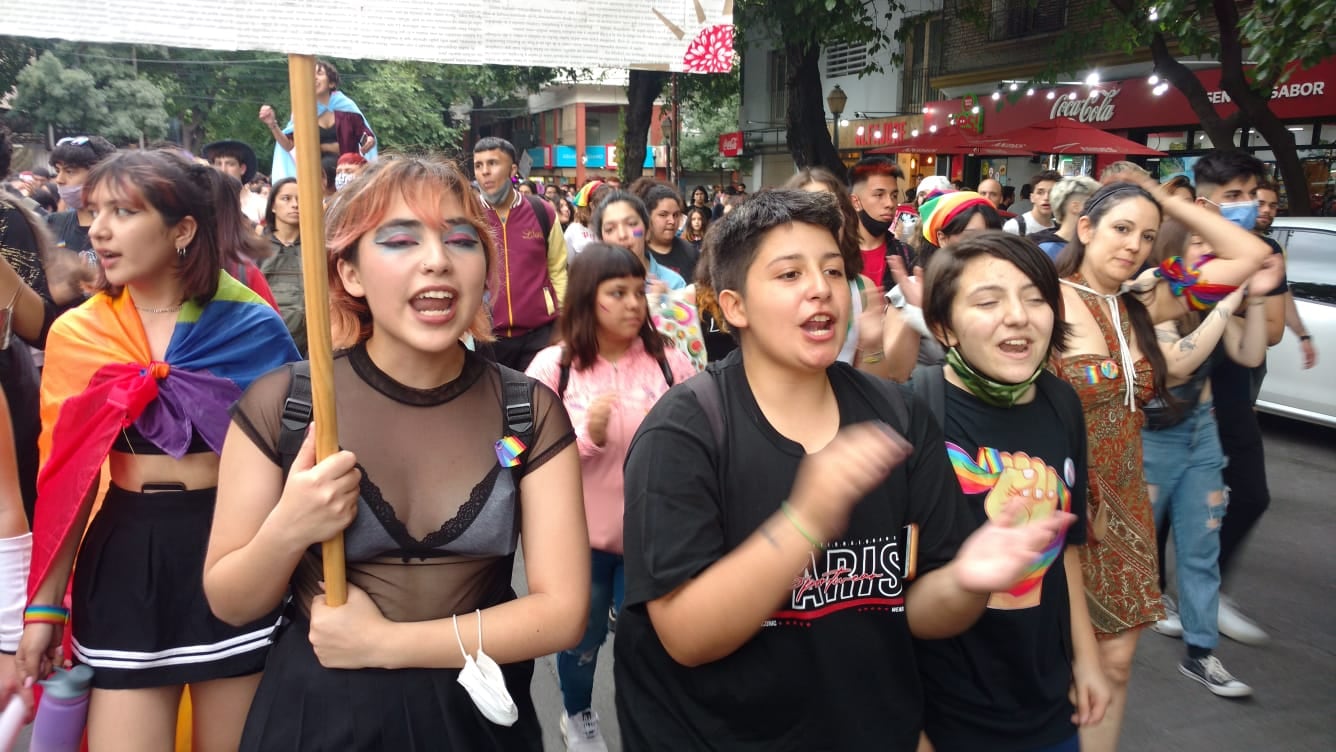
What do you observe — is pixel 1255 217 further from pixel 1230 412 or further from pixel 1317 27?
pixel 1317 27

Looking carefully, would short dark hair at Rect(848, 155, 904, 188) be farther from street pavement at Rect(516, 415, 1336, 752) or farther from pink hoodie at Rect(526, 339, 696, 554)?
street pavement at Rect(516, 415, 1336, 752)

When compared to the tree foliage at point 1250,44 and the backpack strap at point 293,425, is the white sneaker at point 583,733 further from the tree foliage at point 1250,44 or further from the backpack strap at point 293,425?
the tree foliage at point 1250,44

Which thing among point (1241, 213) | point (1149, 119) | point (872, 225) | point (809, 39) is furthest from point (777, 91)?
point (1241, 213)

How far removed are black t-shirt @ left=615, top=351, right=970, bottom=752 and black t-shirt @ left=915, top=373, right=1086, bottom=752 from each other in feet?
1.05

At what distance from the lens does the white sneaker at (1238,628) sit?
13.9 feet

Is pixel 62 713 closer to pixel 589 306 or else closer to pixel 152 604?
pixel 152 604

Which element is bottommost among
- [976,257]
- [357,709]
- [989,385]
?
[357,709]

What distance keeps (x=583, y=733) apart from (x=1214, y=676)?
2641 millimetres

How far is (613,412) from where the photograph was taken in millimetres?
3240

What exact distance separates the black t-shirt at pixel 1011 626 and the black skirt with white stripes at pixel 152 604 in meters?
1.64

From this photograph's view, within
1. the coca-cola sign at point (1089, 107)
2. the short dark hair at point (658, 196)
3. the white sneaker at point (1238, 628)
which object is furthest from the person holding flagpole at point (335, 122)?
the coca-cola sign at point (1089, 107)

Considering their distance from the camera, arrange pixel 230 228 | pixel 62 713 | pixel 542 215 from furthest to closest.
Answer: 1. pixel 542 215
2. pixel 230 228
3. pixel 62 713

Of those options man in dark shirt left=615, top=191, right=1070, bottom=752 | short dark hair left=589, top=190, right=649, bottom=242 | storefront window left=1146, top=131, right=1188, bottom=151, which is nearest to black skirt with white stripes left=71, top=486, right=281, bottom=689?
man in dark shirt left=615, top=191, right=1070, bottom=752

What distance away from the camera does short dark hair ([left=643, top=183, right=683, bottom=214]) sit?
236 inches
